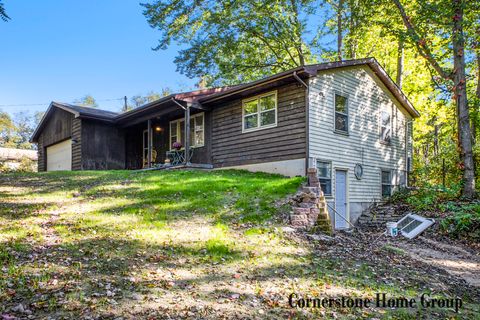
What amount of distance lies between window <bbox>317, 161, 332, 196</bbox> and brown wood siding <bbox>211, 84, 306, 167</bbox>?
98 cm

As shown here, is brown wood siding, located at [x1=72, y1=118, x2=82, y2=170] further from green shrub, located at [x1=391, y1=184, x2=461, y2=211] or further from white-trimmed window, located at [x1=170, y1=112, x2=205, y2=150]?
green shrub, located at [x1=391, y1=184, x2=461, y2=211]

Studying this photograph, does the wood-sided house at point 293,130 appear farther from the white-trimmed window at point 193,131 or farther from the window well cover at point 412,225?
the window well cover at point 412,225

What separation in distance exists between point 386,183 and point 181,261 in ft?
41.2

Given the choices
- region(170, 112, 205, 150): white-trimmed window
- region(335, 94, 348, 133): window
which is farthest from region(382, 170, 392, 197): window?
region(170, 112, 205, 150): white-trimmed window

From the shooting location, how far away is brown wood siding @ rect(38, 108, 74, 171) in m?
19.7

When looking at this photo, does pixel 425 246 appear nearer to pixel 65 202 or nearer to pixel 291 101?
pixel 291 101

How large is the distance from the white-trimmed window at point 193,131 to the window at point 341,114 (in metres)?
5.71

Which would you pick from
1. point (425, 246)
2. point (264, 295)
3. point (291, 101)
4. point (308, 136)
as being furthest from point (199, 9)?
point (264, 295)

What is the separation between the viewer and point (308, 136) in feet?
38.1

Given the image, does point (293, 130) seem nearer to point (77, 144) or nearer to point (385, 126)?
point (385, 126)

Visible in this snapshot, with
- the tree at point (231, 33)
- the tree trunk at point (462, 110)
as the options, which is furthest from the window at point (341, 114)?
the tree at point (231, 33)

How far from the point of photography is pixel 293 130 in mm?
12125

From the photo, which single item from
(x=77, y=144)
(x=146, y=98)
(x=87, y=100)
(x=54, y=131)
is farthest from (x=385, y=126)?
(x=87, y=100)

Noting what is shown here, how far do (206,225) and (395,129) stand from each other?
12.5 metres
